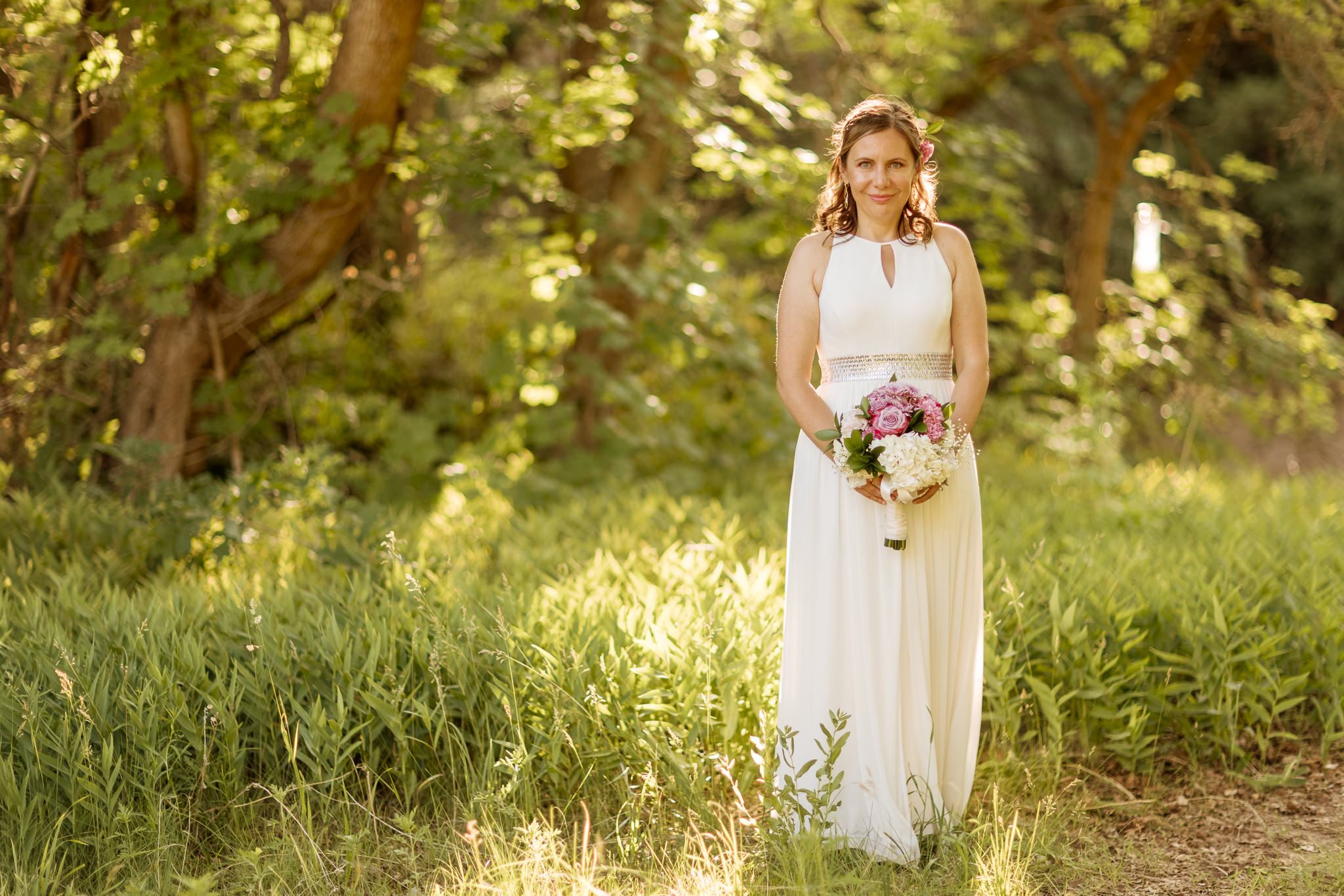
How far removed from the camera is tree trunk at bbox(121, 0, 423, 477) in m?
5.50

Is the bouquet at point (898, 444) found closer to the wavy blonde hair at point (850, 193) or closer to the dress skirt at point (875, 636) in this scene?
the dress skirt at point (875, 636)

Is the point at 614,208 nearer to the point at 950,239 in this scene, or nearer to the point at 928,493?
the point at 950,239

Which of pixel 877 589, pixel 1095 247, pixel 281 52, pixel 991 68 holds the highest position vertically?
pixel 991 68

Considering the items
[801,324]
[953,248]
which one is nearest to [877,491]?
[801,324]

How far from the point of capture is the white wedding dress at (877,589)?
3.07 metres

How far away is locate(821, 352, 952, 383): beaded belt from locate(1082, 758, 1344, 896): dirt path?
1645 mm

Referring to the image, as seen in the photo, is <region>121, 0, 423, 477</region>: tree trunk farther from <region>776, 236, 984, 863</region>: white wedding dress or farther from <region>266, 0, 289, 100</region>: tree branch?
<region>776, 236, 984, 863</region>: white wedding dress

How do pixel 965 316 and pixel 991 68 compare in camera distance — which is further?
pixel 991 68

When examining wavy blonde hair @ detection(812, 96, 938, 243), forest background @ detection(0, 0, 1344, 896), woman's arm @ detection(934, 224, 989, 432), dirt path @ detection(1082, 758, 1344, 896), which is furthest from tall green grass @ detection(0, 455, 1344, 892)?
wavy blonde hair @ detection(812, 96, 938, 243)

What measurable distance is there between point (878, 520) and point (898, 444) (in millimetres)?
360

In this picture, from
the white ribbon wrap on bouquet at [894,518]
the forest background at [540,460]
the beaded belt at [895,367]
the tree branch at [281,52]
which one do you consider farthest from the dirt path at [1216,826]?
the tree branch at [281,52]

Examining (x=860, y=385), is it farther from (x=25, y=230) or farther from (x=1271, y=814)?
(x=25, y=230)

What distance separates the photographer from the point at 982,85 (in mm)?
9344

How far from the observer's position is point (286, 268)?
6.03 metres
